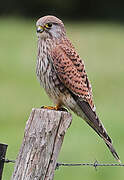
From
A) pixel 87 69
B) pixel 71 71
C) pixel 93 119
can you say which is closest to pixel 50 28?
pixel 71 71

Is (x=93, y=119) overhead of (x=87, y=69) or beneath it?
beneath

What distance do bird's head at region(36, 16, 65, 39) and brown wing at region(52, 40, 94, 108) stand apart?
0.22 metres

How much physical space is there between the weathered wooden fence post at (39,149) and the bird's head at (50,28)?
1.95 metres

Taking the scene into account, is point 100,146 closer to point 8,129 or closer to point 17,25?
point 8,129

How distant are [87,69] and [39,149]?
1306 centimetres

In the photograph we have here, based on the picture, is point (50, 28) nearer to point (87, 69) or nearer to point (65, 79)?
point (65, 79)

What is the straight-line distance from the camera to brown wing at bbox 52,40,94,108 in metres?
6.57

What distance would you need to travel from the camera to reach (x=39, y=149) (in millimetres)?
5020

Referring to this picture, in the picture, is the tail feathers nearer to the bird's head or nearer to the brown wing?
the brown wing

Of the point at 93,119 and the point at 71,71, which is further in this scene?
the point at 71,71

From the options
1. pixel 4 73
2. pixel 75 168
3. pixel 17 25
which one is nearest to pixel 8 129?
pixel 75 168

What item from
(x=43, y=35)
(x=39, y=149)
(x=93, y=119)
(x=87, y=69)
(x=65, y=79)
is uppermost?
(x=87, y=69)

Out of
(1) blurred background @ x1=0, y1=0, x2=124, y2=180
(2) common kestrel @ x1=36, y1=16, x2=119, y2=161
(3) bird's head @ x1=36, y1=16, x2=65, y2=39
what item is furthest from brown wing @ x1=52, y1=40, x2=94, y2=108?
(1) blurred background @ x1=0, y1=0, x2=124, y2=180

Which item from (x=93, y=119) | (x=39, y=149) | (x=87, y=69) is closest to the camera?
(x=39, y=149)
